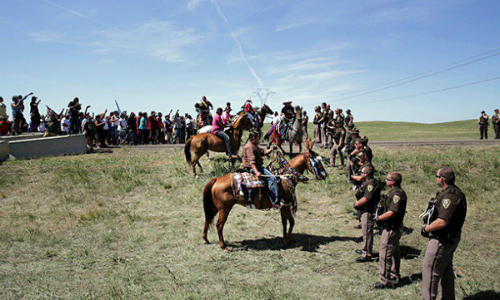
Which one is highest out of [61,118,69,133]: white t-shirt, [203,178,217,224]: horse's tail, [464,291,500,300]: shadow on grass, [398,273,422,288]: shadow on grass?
[61,118,69,133]: white t-shirt

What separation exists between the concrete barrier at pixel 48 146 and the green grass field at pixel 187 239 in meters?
2.28

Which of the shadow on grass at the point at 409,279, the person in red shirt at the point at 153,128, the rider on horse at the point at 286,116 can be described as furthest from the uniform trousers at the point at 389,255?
the person in red shirt at the point at 153,128

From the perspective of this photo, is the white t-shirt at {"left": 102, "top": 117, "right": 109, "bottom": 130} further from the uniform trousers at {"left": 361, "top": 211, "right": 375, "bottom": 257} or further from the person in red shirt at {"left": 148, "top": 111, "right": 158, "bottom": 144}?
the uniform trousers at {"left": 361, "top": 211, "right": 375, "bottom": 257}

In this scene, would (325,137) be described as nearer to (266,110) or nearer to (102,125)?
(266,110)

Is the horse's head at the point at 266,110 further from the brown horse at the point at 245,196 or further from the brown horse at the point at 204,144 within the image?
the brown horse at the point at 245,196

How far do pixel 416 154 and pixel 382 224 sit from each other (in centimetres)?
1418

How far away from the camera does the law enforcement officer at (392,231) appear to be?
234 inches

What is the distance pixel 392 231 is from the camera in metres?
6.05

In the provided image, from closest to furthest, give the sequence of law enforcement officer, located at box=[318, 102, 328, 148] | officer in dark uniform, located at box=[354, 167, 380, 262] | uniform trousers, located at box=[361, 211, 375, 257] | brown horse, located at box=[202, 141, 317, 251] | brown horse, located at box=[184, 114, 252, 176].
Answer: officer in dark uniform, located at box=[354, 167, 380, 262], uniform trousers, located at box=[361, 211, 375, 257], brown horse, located at box=[202, 141, 317, 251], brown horse, located at box=[184, 114, 252, 176], law enforcement officer, located at box=[318, 102, 328, 148]

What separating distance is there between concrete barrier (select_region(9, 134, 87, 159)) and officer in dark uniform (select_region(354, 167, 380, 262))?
62.6 ft

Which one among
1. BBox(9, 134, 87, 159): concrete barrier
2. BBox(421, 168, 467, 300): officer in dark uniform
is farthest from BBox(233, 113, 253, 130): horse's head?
BBox(9, 134, 87, 159): concrete barrier

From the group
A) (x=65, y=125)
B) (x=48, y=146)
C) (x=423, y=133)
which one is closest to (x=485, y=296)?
(x=48, y=146)

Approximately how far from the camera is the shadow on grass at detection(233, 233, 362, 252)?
8.30m

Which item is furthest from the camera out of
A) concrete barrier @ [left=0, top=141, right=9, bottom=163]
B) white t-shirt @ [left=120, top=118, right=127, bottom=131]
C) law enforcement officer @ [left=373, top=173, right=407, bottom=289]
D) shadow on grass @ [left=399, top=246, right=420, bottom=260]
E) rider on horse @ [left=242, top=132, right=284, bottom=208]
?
white t-shirt @ [left=120, top=118, right=127, bottom=131]
